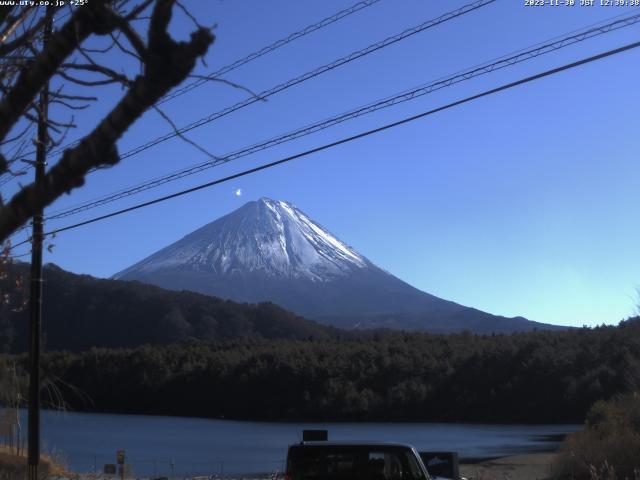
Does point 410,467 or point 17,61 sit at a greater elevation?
point 17,61

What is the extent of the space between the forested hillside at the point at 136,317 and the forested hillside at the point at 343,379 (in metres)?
15.9

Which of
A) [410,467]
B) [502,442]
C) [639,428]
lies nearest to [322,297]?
[502,442]

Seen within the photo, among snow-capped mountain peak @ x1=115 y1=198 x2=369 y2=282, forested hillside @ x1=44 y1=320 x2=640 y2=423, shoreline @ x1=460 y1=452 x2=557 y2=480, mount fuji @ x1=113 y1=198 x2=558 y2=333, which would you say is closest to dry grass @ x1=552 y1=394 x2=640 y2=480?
shoreline @ x1=460 y1=452 x2=557 y2=480

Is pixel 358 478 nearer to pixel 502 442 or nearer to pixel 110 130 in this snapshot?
pixel 110 130

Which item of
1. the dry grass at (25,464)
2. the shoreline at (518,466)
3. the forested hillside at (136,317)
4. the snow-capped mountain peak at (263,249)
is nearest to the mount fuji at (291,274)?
the snow-capped mountain peak at (263,249)

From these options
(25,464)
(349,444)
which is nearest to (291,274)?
(25,464)

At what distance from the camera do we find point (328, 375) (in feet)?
215

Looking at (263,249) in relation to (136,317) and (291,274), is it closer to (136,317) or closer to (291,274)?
(291,274)

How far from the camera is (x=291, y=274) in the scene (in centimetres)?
16750

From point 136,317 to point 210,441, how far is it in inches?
2043

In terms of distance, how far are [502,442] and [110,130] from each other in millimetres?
40668

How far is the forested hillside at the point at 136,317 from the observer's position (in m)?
84.7

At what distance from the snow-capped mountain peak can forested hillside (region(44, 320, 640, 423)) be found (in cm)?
9667

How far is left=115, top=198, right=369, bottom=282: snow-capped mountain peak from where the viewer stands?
166875mm
